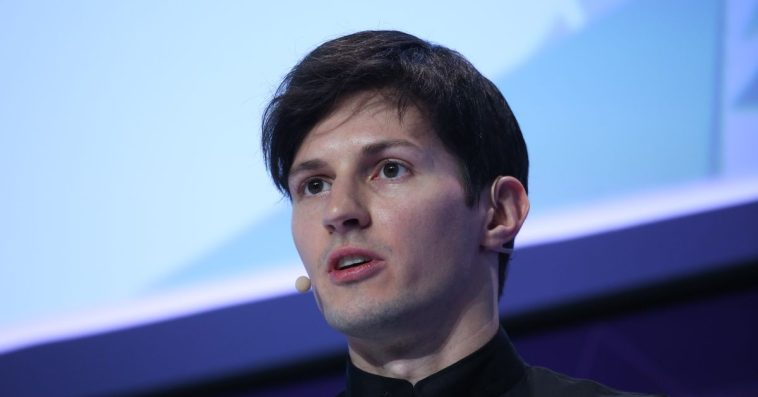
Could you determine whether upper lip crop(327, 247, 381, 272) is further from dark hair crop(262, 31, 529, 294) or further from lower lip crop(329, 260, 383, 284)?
dark hair crop(262, 31, 529, 294)

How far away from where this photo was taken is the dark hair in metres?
1.68

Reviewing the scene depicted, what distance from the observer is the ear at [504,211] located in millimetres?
1703

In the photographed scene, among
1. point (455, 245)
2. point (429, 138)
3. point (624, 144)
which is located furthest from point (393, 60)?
point (624, 144)

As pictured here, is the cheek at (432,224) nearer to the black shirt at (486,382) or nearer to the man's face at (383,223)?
the man's face at (383,223)

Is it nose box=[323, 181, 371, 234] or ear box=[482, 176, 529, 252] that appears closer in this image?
nose box=[323, 181, 371, 234]

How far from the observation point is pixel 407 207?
1564 millimetres

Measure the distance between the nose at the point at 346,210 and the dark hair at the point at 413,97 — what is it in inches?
7.0

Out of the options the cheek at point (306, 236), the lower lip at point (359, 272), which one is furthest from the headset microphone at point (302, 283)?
the lower lip at point (359, 272)

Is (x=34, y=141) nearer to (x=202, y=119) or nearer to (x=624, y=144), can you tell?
(x=202, y=119)

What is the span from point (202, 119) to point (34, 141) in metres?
0.48

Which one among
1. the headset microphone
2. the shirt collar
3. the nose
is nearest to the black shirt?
the shirt collar

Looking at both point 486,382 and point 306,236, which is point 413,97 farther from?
point 486,382

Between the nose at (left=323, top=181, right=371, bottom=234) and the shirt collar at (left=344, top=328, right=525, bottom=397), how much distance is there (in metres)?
0.28

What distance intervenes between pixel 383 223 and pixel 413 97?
0.25 meters
